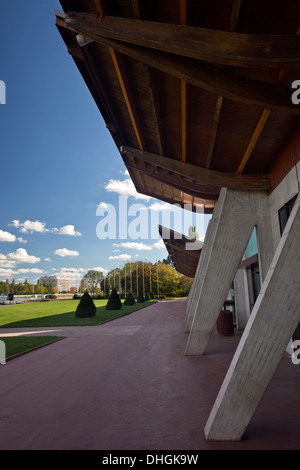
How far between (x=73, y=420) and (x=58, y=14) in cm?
636

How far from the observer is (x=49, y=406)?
542 centimetres

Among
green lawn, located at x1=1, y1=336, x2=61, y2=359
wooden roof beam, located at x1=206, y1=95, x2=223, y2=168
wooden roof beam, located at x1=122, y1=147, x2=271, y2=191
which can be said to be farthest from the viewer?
green lawn, located at x1=1, y1=336, x2=61, y2=359

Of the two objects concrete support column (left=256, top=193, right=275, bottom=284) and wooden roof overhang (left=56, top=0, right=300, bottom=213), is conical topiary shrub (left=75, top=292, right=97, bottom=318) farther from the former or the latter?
concrete support column (left=256, top=193, right=275, bottom=284)

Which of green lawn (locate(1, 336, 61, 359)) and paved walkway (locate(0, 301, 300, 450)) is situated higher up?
paved walkway (locate(0, 301, 300, 450))

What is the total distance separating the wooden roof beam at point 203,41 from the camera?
11.5 ft

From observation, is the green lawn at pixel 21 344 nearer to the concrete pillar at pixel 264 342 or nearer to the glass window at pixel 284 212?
the concrete pillar at pixel 264 342

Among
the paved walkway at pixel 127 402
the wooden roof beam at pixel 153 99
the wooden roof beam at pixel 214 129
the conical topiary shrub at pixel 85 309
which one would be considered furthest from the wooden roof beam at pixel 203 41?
the conical topiary shrub at pixel 85 309

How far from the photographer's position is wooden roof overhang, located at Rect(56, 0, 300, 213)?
3.74 m

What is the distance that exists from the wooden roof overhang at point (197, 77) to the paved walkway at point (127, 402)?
479 centimetres

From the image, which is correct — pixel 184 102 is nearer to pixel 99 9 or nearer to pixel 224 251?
pixel 99 9

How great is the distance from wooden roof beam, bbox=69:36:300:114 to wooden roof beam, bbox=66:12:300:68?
25 cm

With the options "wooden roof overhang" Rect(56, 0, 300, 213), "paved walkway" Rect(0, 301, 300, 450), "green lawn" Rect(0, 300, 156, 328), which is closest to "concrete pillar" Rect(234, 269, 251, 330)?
"paved walkway" Rect(0, 301, 300, 450)

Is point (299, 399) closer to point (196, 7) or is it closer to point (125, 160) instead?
point (196, 7)

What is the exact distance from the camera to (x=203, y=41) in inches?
146
